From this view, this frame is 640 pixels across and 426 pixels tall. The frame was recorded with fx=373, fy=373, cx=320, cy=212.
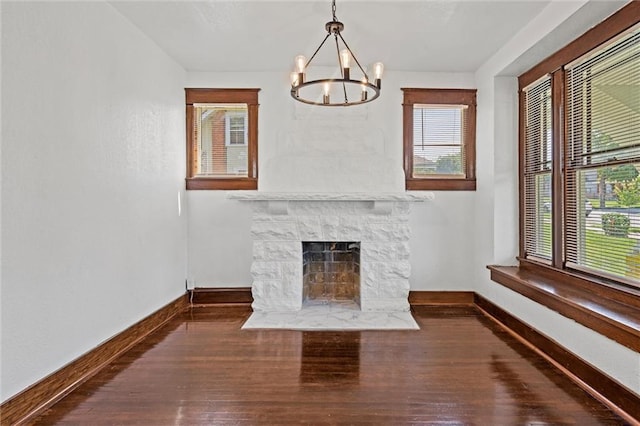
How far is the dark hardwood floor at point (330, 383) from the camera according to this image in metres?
2.08

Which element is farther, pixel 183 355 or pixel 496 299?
pixel 496 299

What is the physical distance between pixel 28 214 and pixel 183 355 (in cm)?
149

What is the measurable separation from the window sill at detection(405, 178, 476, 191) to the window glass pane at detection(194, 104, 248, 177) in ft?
6.58

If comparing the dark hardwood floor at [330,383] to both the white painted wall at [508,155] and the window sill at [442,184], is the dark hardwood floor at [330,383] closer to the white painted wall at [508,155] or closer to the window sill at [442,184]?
the white painted wall at [508,155]

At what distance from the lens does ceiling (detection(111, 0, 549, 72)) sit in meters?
2.85

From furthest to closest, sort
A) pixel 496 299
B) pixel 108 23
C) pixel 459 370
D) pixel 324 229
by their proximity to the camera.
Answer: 1. pixel 324 229
2. pixel 496 299
3. pixel 108 23
4. pixel 459 370

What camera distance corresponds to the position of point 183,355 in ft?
9.57

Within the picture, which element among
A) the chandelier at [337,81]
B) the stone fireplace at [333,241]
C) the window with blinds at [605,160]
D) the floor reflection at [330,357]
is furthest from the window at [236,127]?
the window with blinds at [605,160]

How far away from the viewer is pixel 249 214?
438 cm

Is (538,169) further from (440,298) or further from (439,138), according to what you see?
(440,298)

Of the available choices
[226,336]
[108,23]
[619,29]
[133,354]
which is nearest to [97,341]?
[133,354]

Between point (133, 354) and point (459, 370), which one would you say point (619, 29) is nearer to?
point (459, 370)

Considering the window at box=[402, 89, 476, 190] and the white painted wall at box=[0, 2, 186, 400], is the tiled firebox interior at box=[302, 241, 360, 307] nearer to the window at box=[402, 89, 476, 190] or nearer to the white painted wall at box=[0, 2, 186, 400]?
the window at box=[402, 89, 476, 190]

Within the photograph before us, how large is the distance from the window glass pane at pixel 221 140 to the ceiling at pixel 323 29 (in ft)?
1.77
